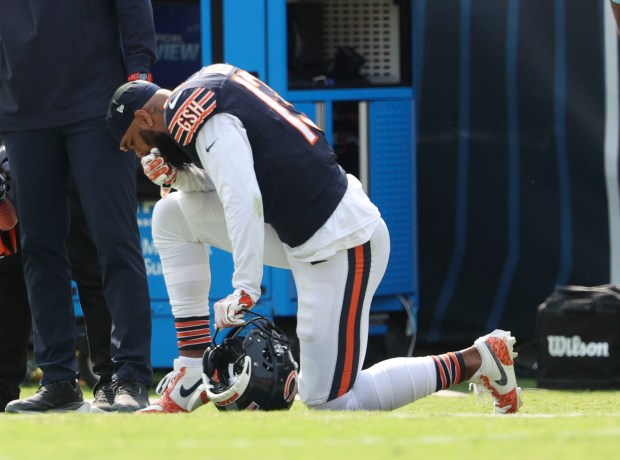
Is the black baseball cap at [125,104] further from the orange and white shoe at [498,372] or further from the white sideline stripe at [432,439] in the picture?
the white sideline stripe at [432,439]

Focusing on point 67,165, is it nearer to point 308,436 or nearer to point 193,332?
point 193,332

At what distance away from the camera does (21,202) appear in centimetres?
511

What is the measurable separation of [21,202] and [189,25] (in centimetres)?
281

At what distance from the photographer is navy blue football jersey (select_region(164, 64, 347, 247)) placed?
470 centimetres

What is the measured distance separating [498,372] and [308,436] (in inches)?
53.8

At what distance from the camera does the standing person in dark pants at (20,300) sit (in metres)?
5.45

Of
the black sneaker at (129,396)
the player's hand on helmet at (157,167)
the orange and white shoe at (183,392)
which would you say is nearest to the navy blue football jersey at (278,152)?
the player's hand on helmet at (157,167)

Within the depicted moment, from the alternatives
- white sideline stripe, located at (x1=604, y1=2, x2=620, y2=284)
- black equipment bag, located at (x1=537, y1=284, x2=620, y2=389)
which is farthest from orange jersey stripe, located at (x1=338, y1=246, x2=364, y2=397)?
white sideline stripe, located at (x1=604, y1=2, x2=620, y2=284)

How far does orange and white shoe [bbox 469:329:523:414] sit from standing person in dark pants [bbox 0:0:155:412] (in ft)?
3.68

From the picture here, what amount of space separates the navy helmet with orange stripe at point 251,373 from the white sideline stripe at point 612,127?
10.2ft

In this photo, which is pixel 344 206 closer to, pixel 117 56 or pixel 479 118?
pixel 117 56

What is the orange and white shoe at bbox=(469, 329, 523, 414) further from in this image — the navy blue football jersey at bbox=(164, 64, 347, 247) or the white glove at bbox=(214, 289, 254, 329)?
the white glove at bbox=(214, 289, 254, 329)

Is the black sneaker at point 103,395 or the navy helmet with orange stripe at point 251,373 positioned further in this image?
the black sneaker at point 103,395

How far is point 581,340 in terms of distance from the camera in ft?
22.1
